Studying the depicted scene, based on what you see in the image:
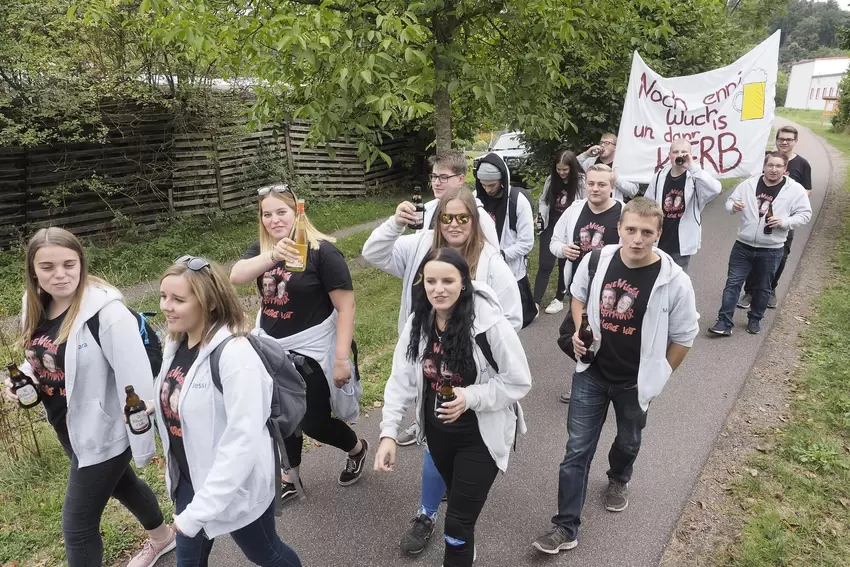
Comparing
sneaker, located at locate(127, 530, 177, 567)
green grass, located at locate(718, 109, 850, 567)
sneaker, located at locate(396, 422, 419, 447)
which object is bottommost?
sneaker, located at locate(127, 530, 177, 567)

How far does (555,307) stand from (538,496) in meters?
3.66

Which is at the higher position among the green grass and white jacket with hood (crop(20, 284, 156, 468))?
white jacket with hood (crop(20, 284, 156, 468))

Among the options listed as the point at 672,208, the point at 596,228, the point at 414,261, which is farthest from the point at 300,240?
the point at 672,208

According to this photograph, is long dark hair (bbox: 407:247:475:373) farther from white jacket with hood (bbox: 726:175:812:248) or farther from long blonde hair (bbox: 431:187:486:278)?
white jacket with hood (bbox: 726:175:812:248)

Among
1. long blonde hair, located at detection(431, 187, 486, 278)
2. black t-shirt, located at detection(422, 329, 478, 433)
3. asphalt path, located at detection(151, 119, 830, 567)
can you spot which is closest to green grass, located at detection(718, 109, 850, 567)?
asphalt path, located at detection(151, 119, 830, 567)

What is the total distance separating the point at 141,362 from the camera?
108 inches

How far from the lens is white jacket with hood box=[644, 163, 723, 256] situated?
5520 millimetres

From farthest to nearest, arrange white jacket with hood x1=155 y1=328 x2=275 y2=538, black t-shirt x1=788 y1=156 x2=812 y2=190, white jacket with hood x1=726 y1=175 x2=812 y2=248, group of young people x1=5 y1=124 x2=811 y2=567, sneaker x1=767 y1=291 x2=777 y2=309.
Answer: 1. black t-shirt x1=788 y1=156 x2=812 y2=190
2. sneaker x1=767 y1=291 x2=777 y2=309
3. white jacket with hood x1=726 y1=175 x2=812 y2=248
4. group of young people x1=5 y1=124 x2=811 y2=567
5. white jacket with hood x1=155 y1=328 x2=275 y2=538

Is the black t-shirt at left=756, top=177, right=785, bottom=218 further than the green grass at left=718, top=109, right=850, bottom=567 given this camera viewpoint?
Yes

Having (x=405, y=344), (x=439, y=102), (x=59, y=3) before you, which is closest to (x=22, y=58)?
(x=59, y=3)

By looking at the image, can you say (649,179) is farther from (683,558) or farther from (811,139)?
(811,139)

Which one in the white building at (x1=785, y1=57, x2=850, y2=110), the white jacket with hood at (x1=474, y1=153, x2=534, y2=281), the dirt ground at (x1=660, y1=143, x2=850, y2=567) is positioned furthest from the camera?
the white building at (x1=785, y1=57, x2=850, y2=110)

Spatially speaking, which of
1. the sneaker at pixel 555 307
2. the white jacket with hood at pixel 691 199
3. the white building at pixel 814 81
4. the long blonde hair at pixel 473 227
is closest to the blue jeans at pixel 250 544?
the long blonde hair at pixel 473 227

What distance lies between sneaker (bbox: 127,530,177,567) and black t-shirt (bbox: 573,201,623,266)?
3.69 m
